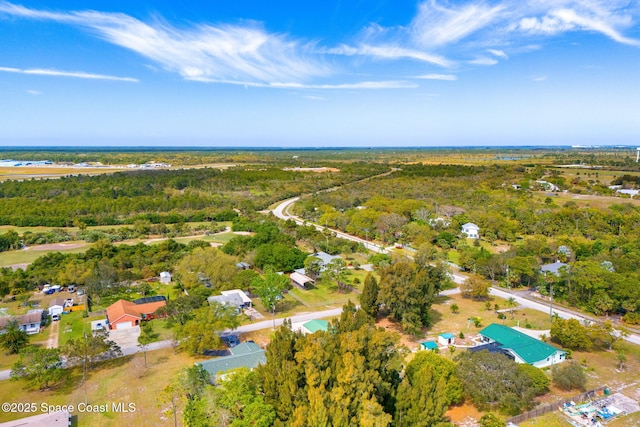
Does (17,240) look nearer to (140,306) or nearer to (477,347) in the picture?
(140,306)

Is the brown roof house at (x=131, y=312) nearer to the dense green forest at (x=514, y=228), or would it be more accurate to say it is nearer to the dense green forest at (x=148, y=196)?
the dense green forest at (x=514, y=228)

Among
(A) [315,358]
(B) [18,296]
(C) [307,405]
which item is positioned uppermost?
(A) [315,358]

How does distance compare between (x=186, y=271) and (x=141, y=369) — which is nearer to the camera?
(x=141, y=369)

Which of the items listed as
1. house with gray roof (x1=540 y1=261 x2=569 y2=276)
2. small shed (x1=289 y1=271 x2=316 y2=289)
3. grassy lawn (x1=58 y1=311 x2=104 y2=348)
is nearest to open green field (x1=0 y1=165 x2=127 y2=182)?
grassy lawn (x1=58 y1=311 x2=104 y2=348)

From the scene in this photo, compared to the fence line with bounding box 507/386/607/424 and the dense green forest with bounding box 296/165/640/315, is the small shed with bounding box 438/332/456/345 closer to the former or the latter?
the fence line with bounding box 507/386/607/424

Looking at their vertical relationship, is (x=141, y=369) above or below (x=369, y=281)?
below

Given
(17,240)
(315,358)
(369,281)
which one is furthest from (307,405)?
(17,240)

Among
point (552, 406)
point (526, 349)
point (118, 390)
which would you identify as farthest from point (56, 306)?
point (552, 406)
